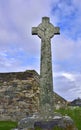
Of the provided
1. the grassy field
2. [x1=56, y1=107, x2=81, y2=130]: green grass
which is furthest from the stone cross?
[x1=56, y1=107, x2=81, y2=130]: green grass

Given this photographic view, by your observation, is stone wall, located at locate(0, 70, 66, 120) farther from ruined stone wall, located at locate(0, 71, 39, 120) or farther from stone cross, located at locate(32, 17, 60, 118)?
stone cross, located at locate(32, 17, 60, 118)

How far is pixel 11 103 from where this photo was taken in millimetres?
19359

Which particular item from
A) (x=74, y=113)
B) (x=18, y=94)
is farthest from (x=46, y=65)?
(x=18, y=94)

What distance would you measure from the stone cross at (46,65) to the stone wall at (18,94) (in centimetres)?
922

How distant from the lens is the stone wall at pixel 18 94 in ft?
62.8

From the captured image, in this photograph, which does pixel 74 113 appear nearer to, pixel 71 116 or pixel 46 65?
pixel 71 116

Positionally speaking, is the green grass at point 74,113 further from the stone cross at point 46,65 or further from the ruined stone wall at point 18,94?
the stone cross at point 46,65

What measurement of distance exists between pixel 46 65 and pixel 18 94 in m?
9.66

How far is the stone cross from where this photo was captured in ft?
31.7

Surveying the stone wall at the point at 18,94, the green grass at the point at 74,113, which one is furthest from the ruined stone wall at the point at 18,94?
the green grass at the point at 74,113

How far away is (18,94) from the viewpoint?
1944 centimetres

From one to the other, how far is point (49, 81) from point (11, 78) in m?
9.98

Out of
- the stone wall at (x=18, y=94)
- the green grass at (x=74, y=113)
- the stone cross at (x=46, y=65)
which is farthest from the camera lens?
the stone wall at (x=18, y=94)

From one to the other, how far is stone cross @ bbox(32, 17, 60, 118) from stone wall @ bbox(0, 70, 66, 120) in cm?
922
